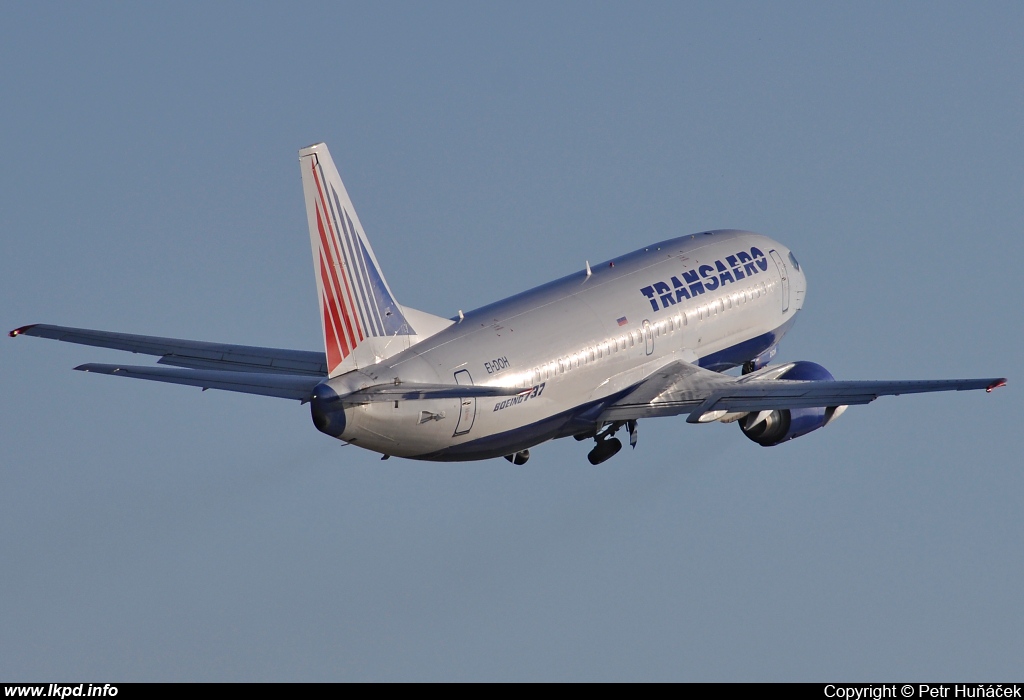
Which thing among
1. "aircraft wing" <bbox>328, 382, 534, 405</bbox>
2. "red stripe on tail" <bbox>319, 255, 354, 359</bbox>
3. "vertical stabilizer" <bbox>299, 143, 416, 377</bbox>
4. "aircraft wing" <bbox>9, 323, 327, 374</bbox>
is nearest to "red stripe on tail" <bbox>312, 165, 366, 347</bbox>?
"vertical stabilizer" <bbox>299, 143, 416, 377</bbox>

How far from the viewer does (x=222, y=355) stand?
61312 millimetres

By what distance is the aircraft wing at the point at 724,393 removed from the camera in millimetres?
55625

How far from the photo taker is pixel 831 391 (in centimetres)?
5647

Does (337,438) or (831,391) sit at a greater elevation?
(831,391)

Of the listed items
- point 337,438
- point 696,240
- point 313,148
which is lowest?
point 337,438

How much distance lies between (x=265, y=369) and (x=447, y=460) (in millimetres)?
9330

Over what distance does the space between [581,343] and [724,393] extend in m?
4.82

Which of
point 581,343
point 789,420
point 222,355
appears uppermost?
point 222,355

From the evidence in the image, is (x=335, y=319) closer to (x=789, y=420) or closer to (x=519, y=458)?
(x=519, y=458)

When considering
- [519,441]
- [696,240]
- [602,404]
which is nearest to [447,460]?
[519,441]

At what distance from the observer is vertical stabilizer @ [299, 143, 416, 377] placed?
163 ft

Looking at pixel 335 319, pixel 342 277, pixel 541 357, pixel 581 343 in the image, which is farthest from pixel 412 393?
pixel 581 343

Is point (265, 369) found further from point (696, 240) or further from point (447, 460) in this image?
point (696, 240)

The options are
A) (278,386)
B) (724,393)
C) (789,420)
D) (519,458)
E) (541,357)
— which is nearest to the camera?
(278,386)
